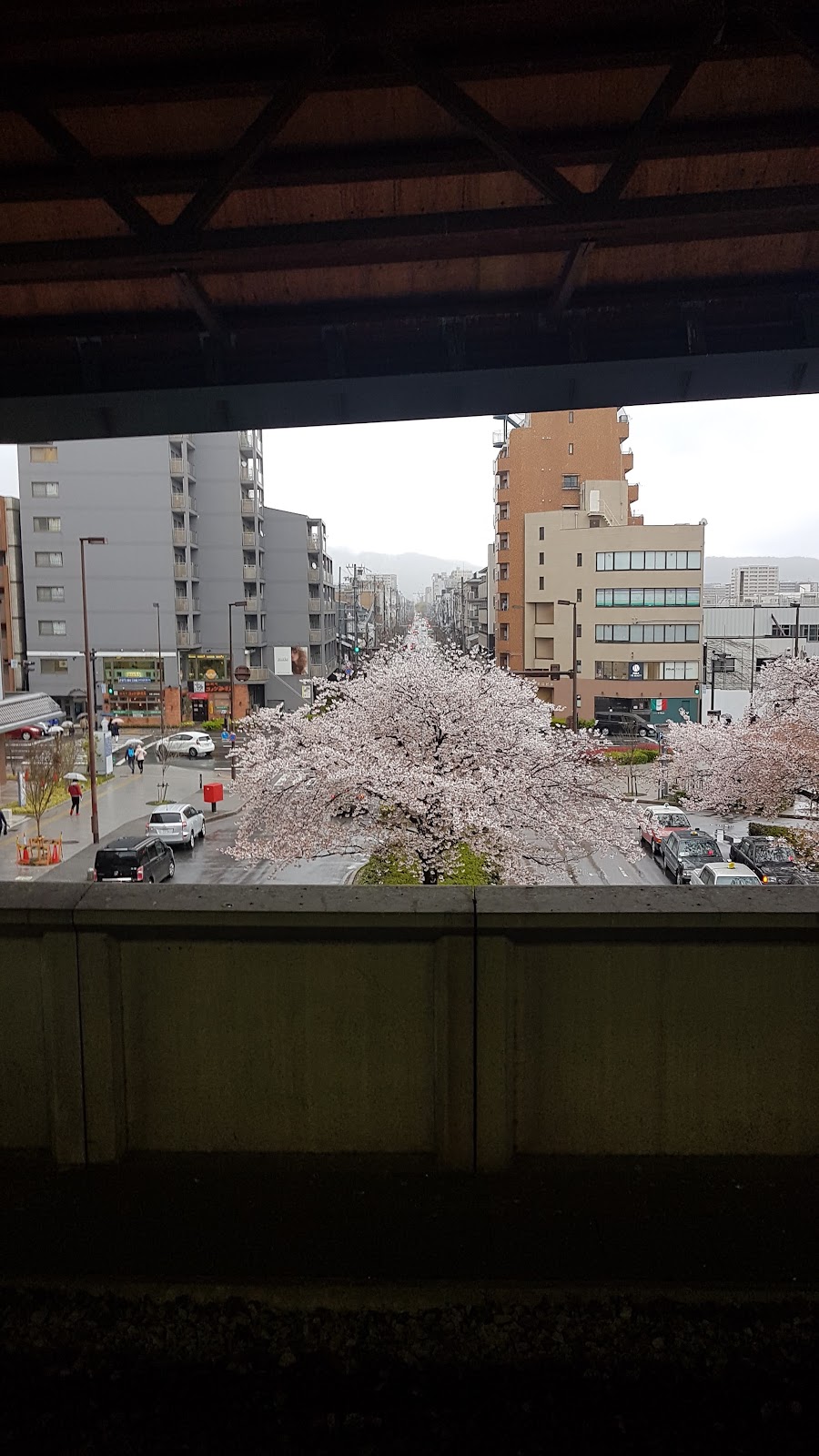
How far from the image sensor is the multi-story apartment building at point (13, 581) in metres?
49.2

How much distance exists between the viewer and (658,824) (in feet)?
75.2

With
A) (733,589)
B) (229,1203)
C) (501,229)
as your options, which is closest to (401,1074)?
(229,1203)

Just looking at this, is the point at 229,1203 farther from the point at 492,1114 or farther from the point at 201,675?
the point at 201,675

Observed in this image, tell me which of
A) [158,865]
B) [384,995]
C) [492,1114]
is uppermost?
[384,995]

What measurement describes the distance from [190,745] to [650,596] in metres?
24.2

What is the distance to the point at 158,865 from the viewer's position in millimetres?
19172

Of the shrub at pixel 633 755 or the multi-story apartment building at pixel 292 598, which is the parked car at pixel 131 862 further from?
the multi-story apartment building at pixel 292 598

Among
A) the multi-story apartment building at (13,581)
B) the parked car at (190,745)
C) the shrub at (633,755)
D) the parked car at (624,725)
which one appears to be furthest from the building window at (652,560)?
the multi-story apartment building at (13,581)

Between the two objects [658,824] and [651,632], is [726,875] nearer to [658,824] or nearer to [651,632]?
[658,824]

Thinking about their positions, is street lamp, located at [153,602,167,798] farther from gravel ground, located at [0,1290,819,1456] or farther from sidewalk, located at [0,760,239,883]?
gravel ground, located at [0,1290,819,1456]

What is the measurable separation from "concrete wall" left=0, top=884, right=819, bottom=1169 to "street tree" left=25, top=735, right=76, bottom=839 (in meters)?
20.7

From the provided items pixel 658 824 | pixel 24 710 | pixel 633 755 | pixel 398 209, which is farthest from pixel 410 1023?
pixel 633 755

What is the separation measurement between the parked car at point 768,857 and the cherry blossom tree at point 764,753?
6.08ft

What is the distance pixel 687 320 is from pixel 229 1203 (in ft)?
18.1
